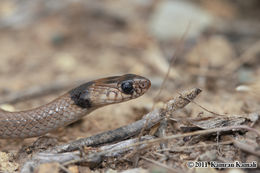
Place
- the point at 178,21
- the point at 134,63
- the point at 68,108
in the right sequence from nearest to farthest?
the point at 68,108
the point at 134,63
the point at 178,21

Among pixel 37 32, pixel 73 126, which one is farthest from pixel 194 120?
pixel 37 32

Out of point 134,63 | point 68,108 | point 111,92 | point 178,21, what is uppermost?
point 178,21

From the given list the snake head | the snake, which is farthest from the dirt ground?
the snake head

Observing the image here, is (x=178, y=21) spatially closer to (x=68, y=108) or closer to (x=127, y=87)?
(x=127, y=87)

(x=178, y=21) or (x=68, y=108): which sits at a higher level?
(x=178, y=21)

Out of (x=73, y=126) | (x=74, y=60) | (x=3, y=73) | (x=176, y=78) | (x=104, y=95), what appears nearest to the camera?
(x=104, y=95)

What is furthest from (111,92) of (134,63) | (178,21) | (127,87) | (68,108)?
(178,21)

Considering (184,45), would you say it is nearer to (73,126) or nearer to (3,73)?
(73,126)
